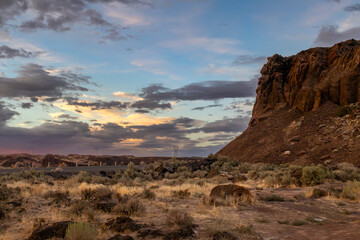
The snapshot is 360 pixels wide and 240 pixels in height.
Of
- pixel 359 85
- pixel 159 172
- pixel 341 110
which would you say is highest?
pixel 359 85

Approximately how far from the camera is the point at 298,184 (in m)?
21.2

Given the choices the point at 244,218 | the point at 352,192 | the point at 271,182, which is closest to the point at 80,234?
the point at 244,218

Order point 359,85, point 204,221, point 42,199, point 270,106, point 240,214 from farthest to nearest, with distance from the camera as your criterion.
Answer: point 270,106, point 359,85, point 42,199, point 240,214, point 204,221

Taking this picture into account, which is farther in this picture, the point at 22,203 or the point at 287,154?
the point at 287,154

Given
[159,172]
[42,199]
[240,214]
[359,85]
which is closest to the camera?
[240,214]

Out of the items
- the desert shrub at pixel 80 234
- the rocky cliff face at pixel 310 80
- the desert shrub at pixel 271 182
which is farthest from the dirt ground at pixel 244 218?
the rocky cliff face at pixel 310 80

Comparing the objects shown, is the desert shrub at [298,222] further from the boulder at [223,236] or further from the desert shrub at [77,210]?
the desert shrub at [77,210]

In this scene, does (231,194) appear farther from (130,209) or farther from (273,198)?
(130,209)

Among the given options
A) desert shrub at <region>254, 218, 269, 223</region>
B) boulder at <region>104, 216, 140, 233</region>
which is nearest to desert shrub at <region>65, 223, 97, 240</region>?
boulder at <region>104, 216, 140, 233</region>

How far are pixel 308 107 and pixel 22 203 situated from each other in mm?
48654

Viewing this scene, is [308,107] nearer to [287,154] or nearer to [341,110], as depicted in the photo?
[341,110]

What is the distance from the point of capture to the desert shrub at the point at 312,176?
20781 millimetres

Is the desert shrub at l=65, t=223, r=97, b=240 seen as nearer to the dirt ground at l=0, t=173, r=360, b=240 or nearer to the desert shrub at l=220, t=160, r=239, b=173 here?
the dirt ground at l=0, t=173, r=360, b=240

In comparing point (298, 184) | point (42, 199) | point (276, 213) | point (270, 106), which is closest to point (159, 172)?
point (298, 184)
